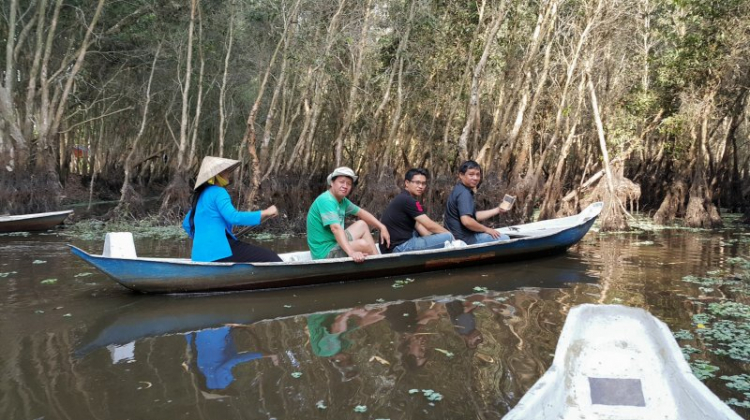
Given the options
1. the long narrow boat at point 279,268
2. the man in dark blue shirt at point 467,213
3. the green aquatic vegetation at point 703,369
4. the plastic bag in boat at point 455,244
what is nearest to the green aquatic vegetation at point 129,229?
the long narrow boat at point 279,268

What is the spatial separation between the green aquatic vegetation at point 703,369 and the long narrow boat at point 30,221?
10.6m

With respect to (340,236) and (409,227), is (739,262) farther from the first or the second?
(340,236)

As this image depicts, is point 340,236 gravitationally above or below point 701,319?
above

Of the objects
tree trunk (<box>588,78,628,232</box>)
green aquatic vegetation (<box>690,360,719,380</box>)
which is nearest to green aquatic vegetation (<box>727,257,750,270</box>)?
tree trunk (<box>588,78,628,232</box>)

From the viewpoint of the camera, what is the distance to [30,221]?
1080 centimetres

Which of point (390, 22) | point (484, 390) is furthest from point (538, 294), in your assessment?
point (390, 22)

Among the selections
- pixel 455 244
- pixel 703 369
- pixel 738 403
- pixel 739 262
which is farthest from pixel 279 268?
pixel 739 262

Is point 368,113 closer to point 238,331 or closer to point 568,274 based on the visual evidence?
point 568,274

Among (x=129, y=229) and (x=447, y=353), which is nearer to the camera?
(x=447, y=353)

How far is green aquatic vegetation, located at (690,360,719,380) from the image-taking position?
146 inches

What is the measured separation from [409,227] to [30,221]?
746cm

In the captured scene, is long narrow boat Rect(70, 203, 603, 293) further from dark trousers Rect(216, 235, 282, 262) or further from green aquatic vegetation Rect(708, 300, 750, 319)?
green aquatic vegetation Rect(708, 300, 750, 319)

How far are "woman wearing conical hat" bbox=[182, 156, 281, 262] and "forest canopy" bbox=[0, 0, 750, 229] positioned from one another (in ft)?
17.4

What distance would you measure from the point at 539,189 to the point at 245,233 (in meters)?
6.40
